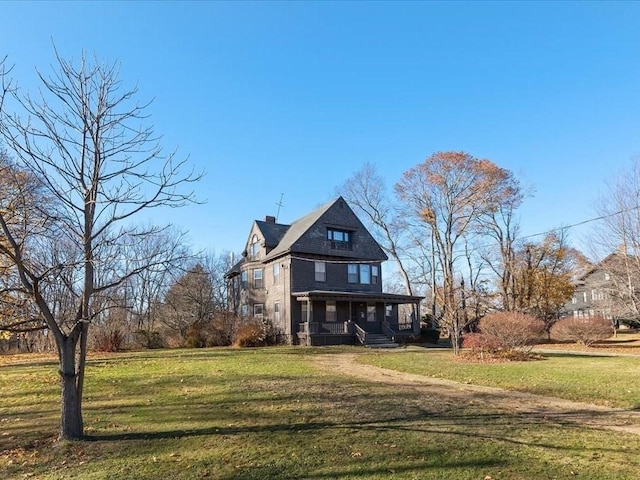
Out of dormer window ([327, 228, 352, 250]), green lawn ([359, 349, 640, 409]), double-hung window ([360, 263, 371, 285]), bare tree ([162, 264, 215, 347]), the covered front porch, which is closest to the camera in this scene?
green lawn ([359, 349, 640, 409])

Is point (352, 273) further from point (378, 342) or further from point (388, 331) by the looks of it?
point (378, 342)

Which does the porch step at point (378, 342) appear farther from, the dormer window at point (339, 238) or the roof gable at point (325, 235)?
the dormer window at point (339, 238)

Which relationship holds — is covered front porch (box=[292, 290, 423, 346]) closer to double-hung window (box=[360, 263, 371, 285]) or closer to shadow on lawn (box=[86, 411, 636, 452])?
double-hung window (box=[360, 263, 371, 285])

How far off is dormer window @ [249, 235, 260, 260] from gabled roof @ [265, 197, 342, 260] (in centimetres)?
192

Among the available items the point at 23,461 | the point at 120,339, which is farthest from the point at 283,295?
the point at 23,461

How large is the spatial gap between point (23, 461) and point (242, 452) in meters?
3.09

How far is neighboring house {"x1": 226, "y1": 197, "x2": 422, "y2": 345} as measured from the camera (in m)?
30.5

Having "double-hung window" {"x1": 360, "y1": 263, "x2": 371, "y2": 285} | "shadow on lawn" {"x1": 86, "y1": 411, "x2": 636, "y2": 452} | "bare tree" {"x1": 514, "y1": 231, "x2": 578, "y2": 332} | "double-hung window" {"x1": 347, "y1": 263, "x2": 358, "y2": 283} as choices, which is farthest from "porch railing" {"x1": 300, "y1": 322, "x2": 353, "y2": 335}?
"shadow on lawn" {"x1": 86, "y1": 411, "x2": 636, "y2": 452}

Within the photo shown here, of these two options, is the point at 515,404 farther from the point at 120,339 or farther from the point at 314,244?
the point at 120,339

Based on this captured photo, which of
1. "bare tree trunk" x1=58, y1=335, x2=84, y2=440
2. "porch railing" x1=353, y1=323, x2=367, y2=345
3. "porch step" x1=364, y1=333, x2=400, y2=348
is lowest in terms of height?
"porch step" x1=364, y1=333, x2=400, y2=348

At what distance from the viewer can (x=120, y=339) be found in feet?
97.9

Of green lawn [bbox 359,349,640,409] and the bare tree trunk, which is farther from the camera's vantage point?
green lawn [bbox 359,349,640,409]

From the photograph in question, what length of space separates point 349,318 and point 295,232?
7.54 m

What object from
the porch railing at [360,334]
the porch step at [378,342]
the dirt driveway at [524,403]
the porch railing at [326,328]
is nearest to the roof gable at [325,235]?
the porch railing at [326,328]
